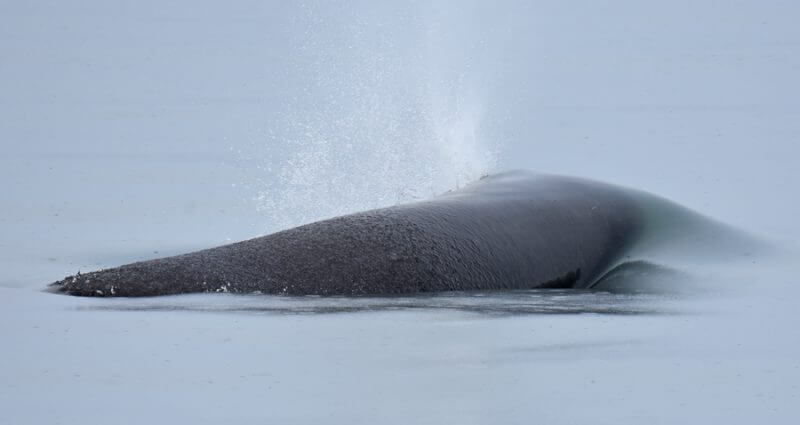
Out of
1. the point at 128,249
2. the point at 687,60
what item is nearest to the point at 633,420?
the point at 128,249

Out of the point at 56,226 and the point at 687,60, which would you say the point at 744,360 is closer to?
the point at 56,226

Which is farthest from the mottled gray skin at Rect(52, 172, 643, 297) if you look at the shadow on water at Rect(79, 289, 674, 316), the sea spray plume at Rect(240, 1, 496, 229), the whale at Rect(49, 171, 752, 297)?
the sea spray plume at Rect(240, 1, 496, 229)

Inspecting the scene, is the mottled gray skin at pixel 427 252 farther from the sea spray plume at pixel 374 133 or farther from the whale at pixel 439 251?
the sea spray plume at pixel 374 133

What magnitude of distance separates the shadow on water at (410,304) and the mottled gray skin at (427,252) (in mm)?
268

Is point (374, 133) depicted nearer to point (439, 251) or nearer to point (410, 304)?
point (439, 251)

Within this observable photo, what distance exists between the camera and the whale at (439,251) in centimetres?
1382

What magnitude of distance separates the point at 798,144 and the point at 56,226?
1256 cm

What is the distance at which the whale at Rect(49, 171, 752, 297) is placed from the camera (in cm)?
1382

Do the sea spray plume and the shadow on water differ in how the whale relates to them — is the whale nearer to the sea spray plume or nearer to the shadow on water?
the shadow on water

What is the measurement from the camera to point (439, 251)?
581 inches

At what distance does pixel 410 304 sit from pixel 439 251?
49.6 inches

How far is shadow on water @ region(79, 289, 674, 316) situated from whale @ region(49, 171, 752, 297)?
26cm

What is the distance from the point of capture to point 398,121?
87.0 ft

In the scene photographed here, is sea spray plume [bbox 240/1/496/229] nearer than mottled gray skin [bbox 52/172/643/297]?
No
